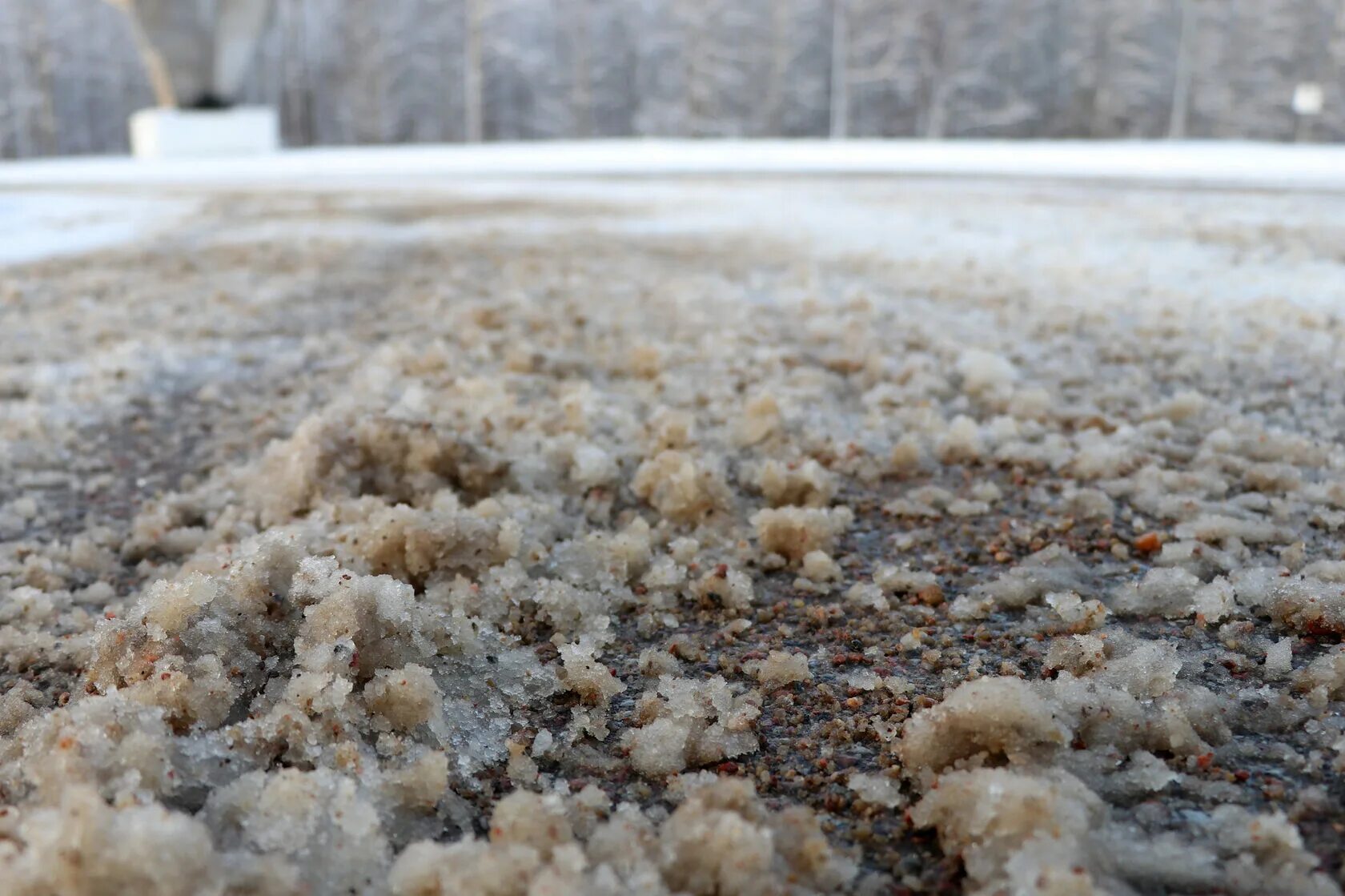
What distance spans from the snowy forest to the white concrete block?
7.20m

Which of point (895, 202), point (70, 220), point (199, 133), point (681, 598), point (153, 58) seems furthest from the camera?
point (199, 133)

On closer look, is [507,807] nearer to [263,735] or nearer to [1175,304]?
[263,735]

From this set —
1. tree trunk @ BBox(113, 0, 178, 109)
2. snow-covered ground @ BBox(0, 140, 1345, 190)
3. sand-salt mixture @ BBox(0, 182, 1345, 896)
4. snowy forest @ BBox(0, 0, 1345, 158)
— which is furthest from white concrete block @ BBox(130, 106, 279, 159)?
sand-salt mixture @ BBox(0, 182, 1345, 896)

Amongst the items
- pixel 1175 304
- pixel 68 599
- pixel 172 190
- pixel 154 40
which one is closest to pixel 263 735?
pixel 68 599

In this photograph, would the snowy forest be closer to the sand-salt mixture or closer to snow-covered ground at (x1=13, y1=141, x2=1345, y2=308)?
snow-covered ground at (x1=13, y1=141, x2=1345, y2=308)

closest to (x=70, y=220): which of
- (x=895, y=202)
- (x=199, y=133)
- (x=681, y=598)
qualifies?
(x=895, y=202)

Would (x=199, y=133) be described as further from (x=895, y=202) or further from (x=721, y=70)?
(x=721, y=70)

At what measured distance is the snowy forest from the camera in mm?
28547

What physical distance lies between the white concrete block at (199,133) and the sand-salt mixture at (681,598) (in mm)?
15251

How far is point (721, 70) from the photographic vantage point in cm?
3019

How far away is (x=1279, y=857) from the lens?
1294 millimetres

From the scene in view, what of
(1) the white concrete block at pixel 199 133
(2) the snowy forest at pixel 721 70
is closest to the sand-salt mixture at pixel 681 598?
(1) the white concrete block at pixel 199 133

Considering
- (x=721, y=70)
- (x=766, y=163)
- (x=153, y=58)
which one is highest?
(x=721, y=70)

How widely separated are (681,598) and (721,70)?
1191 inches
